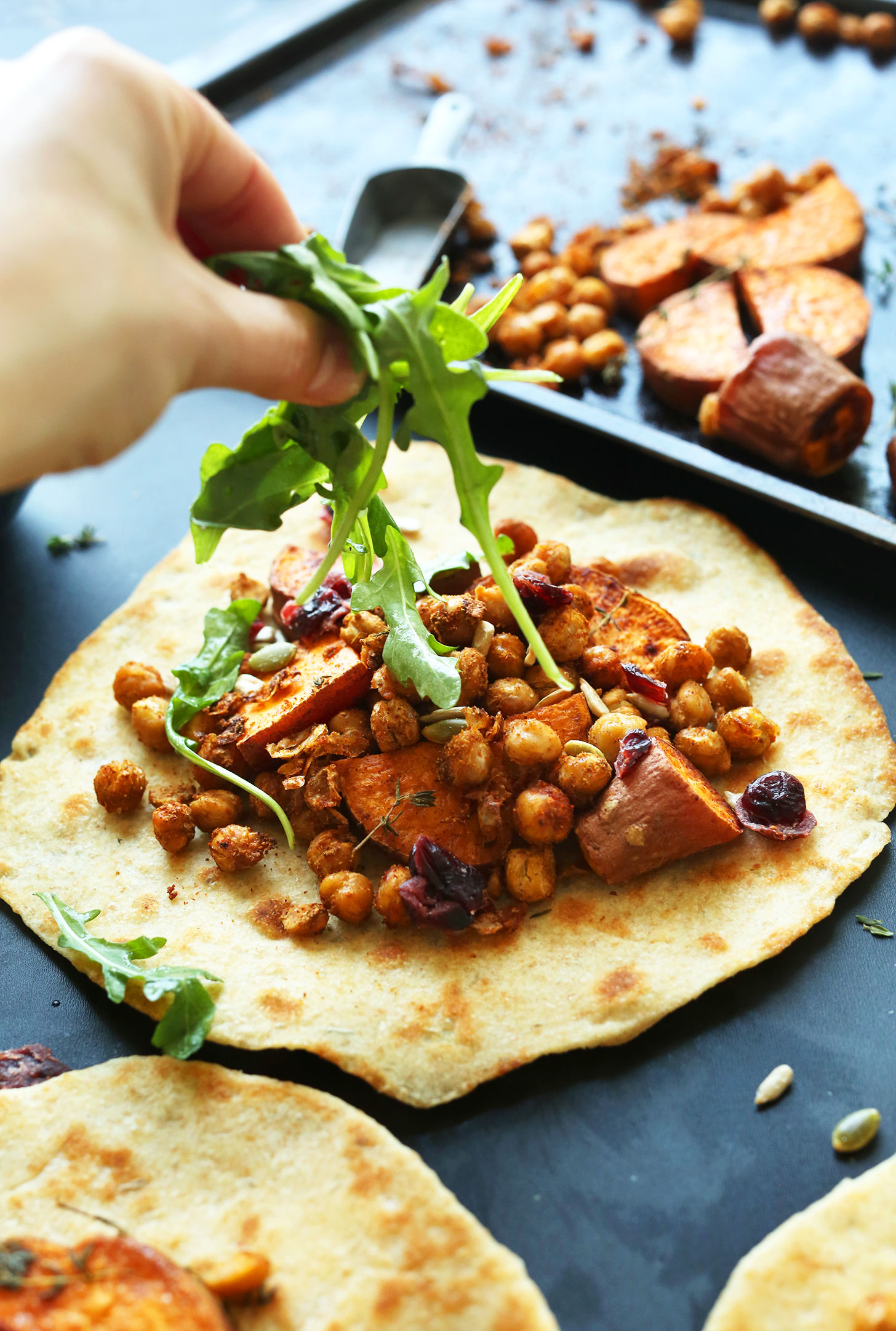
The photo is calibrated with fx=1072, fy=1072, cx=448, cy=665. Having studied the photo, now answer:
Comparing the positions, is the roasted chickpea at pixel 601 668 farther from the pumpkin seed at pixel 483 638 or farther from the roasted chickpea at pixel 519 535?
the roasted chickpea at pixel 519 535

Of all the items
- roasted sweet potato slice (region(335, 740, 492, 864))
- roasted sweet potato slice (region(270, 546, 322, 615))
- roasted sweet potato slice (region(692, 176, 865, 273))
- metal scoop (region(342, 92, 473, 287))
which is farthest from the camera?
metal scoop (region(342, 92, 473, 287))

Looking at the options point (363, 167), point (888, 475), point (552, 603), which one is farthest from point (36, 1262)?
point (363, 167)

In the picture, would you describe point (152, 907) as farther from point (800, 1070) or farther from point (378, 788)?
point (800, 1070)

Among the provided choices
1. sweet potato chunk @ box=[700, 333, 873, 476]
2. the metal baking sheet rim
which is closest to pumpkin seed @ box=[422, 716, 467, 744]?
the metal baking sheet rim

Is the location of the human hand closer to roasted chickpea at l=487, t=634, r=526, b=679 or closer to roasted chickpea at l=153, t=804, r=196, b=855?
roasted chickpea at l=487, t=634, r=526, b=679

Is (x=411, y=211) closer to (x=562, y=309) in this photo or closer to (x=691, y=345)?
(x=562, y=309)

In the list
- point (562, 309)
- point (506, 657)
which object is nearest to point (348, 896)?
point (506, 657)
